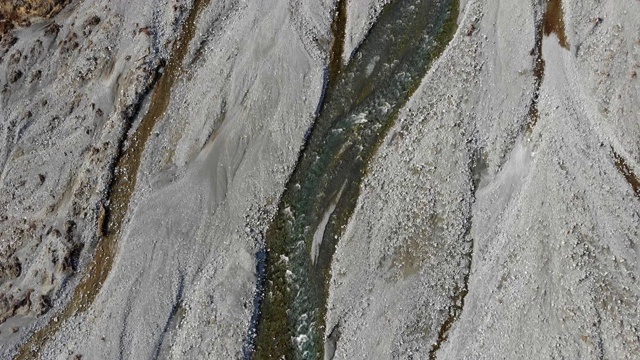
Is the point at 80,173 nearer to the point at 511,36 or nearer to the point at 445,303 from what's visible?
the point at 445,303

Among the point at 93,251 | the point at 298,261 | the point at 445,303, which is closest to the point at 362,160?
the point at 298,261

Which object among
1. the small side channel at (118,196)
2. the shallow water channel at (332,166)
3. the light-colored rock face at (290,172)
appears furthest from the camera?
the small side channel at (118,196)

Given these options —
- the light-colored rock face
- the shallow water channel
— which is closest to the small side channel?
the light-colored rock face

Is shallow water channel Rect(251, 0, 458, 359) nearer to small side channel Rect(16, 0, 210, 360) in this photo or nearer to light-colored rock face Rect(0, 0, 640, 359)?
light-colored rock face Rect(0, 0, 640, 359)

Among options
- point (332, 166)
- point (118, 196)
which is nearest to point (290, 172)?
point (332, 166)

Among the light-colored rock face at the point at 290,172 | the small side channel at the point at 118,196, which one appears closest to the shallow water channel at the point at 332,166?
the light-colored rock face at the point at 290,172

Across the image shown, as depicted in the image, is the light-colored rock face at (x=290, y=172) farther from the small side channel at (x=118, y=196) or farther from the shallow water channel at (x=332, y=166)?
the shallow water channel at (x=332, y=166)
